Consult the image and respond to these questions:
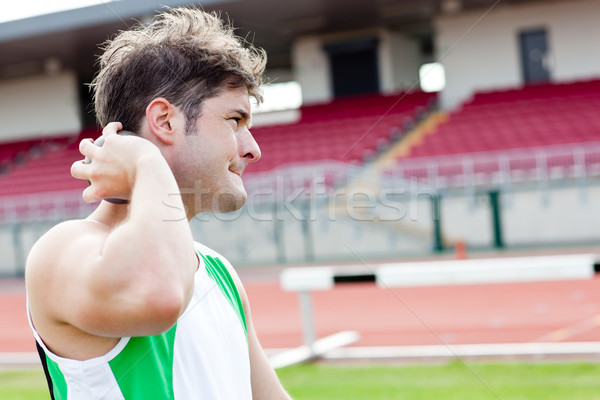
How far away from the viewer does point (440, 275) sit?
5.04 m

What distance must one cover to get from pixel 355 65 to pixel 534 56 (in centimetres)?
426

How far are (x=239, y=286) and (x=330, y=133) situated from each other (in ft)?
47.9

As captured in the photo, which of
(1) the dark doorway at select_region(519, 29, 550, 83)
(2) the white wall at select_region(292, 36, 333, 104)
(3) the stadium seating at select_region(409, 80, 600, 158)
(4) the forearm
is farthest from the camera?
(2) the white wall at select_region(292, 36, 333, 104)

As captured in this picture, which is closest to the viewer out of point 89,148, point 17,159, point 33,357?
point 89,148

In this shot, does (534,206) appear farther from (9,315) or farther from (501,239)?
(9,315)

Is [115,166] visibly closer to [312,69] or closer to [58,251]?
[58,251]

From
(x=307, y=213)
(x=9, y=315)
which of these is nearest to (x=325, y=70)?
(x=307, y=213)

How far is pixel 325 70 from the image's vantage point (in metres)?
18.0

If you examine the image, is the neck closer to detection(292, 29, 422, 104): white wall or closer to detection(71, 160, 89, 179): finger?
detection(71, 160, 89, 179): finger

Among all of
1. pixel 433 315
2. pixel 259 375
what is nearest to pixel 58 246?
pixel 259 375

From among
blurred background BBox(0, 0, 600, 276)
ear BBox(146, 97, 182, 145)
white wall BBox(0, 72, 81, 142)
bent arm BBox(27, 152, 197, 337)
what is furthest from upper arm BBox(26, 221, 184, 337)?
white wall BBox(0, 72, 81, 142)

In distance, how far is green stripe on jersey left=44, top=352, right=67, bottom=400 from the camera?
119cm

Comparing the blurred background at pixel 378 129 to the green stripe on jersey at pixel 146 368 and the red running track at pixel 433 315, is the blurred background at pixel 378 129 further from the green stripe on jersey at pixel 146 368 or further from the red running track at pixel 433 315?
the green stripe on jersey at pixel 146 368

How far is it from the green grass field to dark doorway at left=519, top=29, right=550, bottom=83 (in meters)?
12.3
